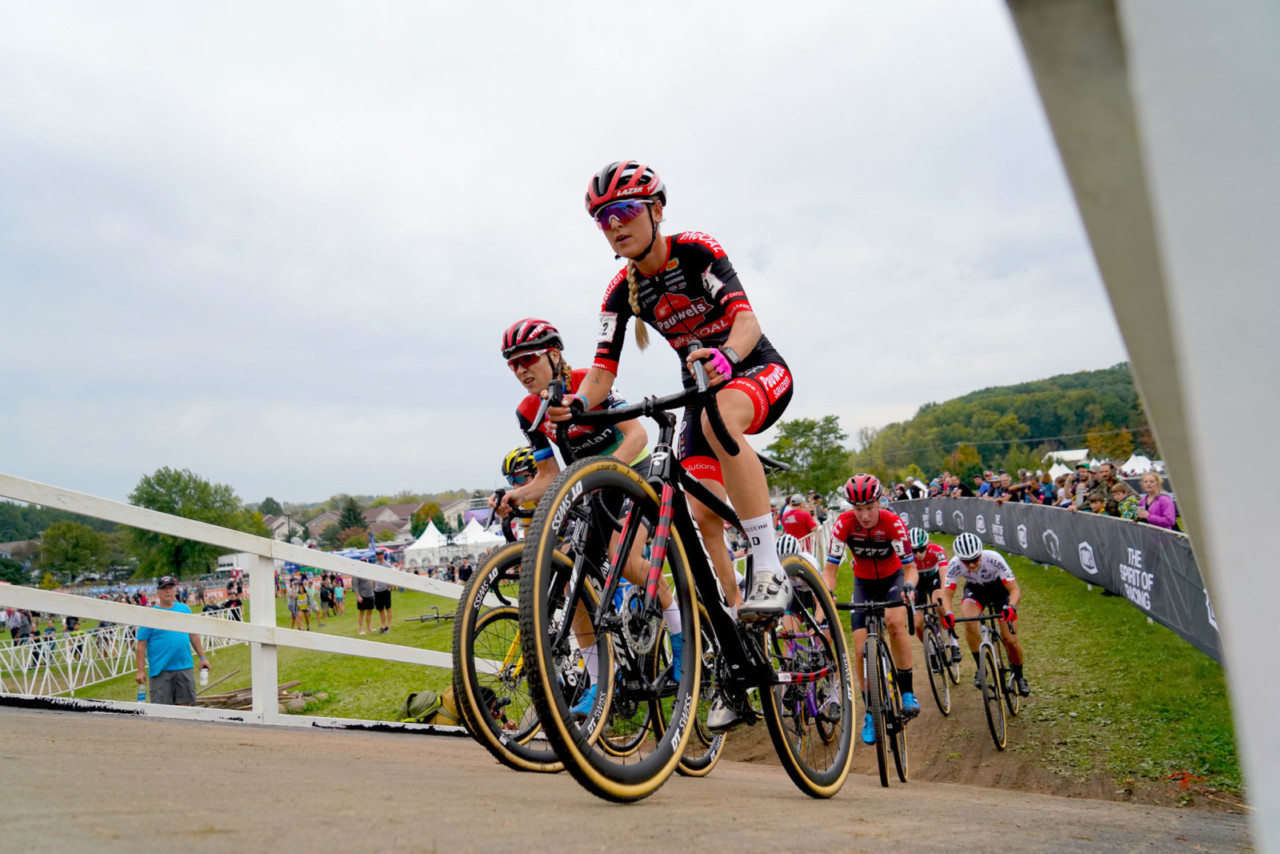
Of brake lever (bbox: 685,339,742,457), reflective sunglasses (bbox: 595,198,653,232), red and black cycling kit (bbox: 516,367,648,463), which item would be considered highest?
reflective sunglasses (bbox: 595,198,653,232)

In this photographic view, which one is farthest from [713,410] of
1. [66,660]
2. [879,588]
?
[66,660]

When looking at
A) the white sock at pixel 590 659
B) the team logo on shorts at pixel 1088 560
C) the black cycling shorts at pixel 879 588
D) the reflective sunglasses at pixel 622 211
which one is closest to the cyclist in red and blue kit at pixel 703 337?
the reflective sunglasses at pixel 622 211

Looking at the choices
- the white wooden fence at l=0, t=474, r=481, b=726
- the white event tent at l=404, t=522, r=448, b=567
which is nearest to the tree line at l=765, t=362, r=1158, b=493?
the white event tent at l=404, t=522, r=448, b=567

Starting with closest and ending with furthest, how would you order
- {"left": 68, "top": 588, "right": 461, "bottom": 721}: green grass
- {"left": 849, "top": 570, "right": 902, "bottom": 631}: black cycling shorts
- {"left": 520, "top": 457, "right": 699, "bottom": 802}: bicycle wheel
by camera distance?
{"left": 520, "top": 457, "right": 699, "bottom": 802}: bicycle wheel
{"left": 849, "top": 570, "right": 902, "bottom": 631}: black cycling shorts
{"left": 68, "top": 588, "right": 461, "bottom": 721}: green grass

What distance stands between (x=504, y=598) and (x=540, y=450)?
1156mm

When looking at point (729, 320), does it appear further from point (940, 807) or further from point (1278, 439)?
point (1278, 439)

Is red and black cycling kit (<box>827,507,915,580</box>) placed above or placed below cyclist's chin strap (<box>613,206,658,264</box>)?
below

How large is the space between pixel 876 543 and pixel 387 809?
8.06 metres

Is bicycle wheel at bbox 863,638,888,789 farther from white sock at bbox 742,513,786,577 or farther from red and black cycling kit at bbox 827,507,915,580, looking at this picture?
white sock at bbox 742,513,786,577

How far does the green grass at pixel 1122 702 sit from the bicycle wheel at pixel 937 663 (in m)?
0.95

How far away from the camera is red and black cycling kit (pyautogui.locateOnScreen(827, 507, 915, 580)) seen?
9508mm

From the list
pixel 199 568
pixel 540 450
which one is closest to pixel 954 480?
pixel 540 450

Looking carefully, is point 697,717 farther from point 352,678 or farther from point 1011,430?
point 1011,430

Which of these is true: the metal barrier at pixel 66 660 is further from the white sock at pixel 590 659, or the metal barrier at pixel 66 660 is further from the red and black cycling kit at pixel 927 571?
the white sock at pixel 590 659
